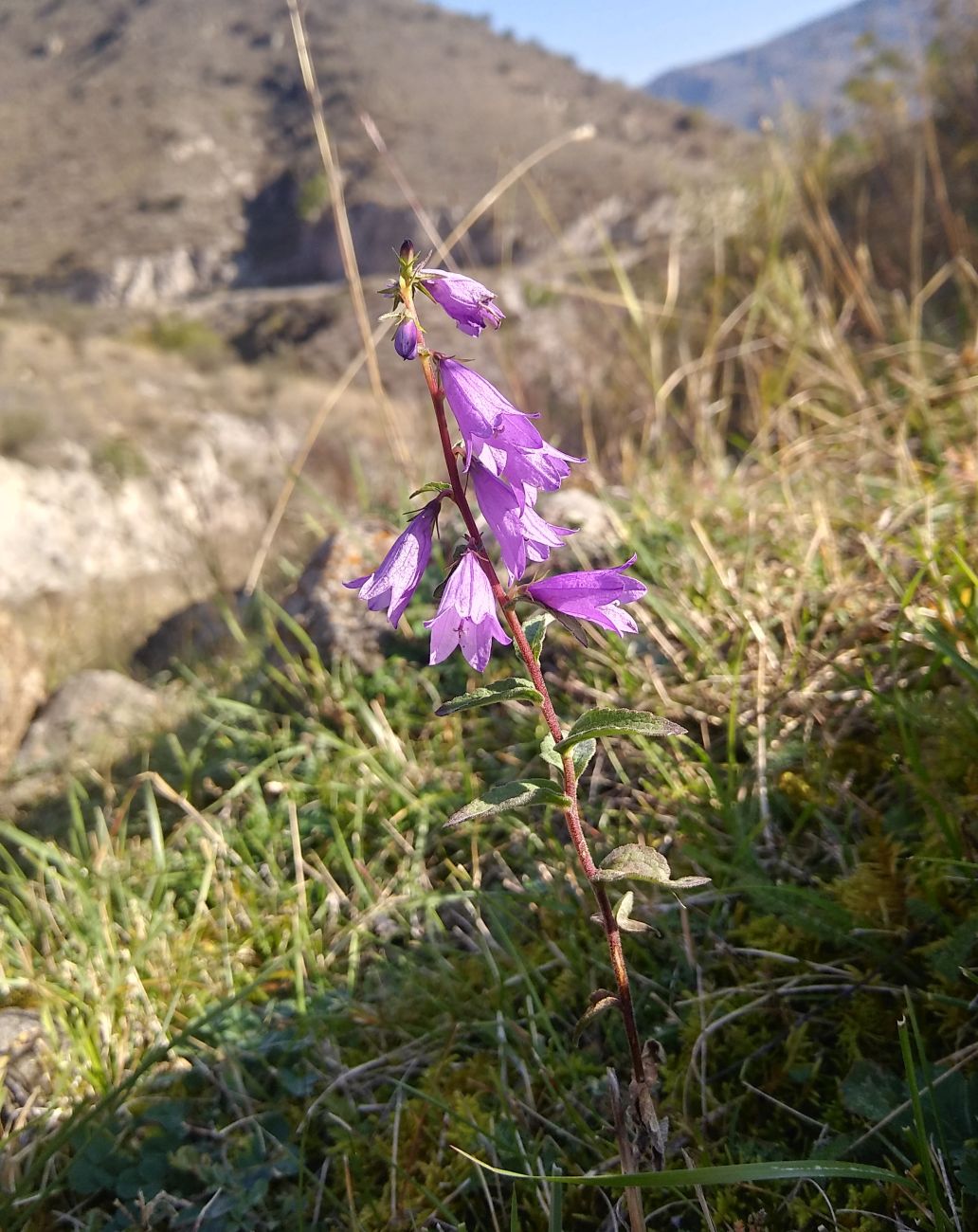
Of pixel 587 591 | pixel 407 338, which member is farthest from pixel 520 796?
pixel 407 338

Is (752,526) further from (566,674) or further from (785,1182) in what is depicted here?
(785,1182)

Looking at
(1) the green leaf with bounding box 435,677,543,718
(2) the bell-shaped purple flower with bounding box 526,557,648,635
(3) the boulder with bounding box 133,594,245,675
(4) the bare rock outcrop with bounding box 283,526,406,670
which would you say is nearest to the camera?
(1) the green leaf with bounding box 435,677,543,718

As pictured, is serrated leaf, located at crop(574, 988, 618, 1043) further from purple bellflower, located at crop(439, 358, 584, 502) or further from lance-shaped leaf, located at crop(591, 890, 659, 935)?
purple bellflower, located at crop(439, 358, 584, 502)

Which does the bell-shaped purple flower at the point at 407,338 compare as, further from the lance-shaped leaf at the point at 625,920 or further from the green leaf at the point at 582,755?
the lance-shaped leaf at the point at 625,920

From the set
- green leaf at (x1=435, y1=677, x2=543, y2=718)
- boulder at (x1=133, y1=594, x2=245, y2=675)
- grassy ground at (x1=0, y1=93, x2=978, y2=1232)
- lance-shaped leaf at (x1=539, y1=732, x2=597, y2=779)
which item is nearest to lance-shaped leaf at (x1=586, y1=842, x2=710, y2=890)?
lance-shaped leaf at (x1=539, y1=732, x2=597, y2=779)

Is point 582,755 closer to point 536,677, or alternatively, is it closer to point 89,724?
point 536,677

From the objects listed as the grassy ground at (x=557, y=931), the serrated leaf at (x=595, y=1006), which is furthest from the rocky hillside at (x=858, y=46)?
the serrated leaf at (x=595, y=1006)
